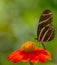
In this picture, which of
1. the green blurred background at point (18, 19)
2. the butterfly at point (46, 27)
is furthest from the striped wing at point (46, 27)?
the green blurred background at point (18, 19)

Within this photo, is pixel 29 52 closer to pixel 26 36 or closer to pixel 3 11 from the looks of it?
pixel 26 36

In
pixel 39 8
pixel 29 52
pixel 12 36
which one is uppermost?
pixel 29 52

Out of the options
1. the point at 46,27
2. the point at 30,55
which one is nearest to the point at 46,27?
the point at 46,27

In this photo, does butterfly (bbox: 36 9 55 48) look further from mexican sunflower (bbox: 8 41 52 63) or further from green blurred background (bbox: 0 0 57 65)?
green blurred background (bbox: 0 0 57 65)

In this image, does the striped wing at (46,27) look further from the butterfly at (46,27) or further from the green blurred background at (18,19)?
the green blurred background at (18,19)

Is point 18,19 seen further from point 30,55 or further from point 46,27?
point 30,55

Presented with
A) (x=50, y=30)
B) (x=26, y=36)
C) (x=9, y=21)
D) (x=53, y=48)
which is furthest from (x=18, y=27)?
(x=50, y=30)

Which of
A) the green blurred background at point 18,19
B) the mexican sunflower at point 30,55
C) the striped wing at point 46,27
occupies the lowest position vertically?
the green blurred background at point 18,19
